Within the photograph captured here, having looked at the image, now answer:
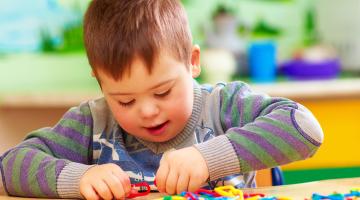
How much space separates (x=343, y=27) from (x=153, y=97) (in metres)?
1.92

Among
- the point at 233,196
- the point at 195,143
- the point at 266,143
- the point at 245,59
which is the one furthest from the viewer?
the point at 245,59

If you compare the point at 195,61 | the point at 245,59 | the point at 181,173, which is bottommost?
the point at 245,59

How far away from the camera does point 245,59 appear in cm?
267

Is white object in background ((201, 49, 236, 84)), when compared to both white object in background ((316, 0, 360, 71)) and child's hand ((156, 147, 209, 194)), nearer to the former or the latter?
white object in background ((316, 0, 360, 71))

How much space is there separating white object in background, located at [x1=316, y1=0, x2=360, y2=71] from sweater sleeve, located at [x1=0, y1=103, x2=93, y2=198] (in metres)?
A: 1.78

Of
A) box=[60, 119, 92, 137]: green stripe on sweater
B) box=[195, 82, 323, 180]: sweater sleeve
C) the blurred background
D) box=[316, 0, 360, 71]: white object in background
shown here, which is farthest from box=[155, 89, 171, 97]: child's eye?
box=[316, 0, 360, 71]: white object in background

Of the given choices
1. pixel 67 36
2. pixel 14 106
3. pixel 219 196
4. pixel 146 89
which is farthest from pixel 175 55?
pixel 67 36

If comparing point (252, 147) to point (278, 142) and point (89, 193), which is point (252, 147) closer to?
point (278, 142)

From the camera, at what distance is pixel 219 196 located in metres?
0.88

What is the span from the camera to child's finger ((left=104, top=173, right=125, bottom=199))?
3.09ft

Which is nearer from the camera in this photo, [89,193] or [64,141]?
[89,193]

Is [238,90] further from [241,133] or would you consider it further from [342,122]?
[342,122]

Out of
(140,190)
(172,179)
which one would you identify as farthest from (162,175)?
(140,190)

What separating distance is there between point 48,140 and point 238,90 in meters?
0.34
